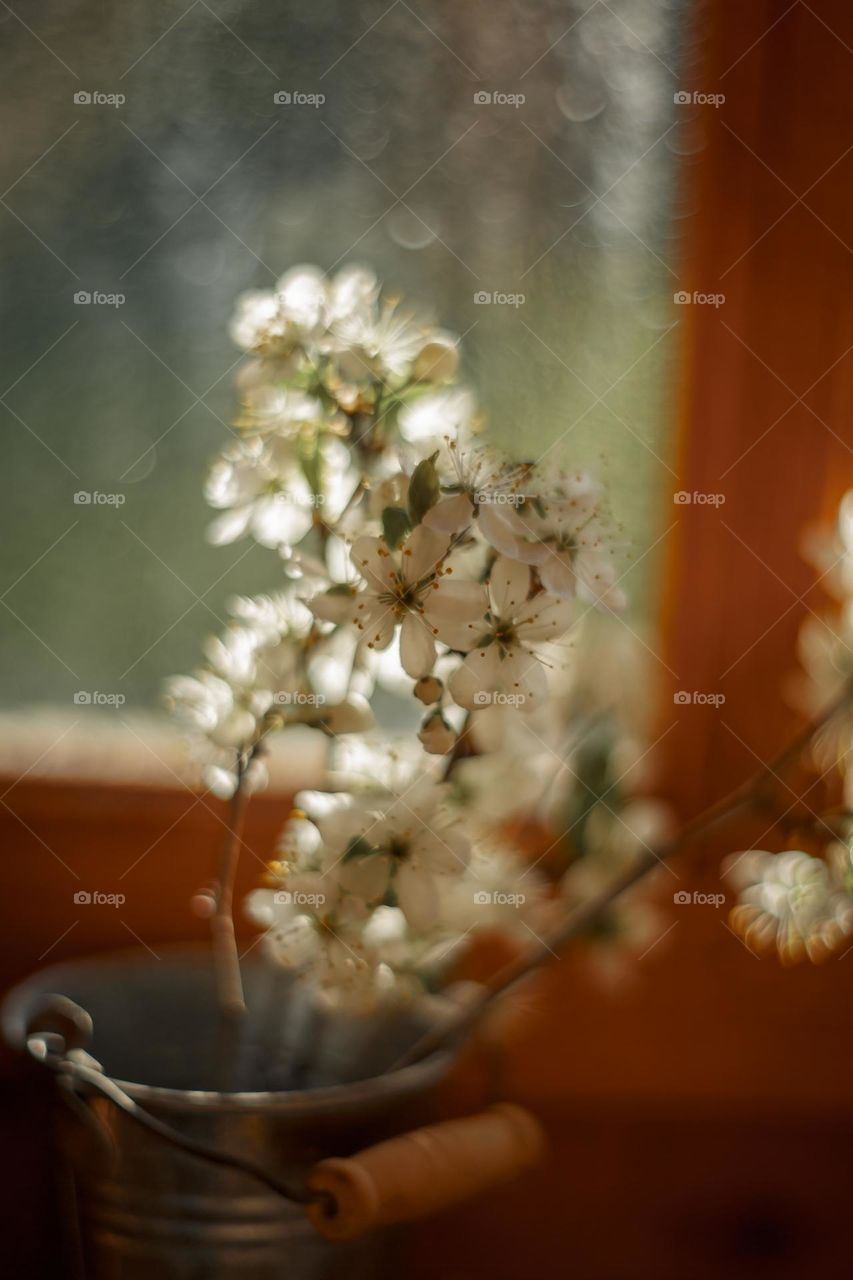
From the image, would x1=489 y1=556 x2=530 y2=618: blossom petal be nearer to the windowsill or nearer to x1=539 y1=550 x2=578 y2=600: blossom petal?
x1=539 y1=550 x2=578 y2=600: blossom petal

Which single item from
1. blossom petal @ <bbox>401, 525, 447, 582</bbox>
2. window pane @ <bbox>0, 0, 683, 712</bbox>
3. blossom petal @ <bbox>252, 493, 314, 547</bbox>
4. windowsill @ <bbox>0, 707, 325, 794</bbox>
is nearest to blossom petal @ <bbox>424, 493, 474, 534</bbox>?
blossom petal @ <bbox>401, 525, 447, 582</bbox>

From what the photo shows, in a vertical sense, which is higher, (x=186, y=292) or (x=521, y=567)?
(x=186, y=292)

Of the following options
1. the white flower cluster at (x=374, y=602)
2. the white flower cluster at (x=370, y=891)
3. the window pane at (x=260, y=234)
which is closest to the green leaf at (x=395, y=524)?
the white flower cluster at (x=374, y=602)

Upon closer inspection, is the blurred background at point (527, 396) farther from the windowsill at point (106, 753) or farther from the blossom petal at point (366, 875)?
the blossom petal at point (366, 875)

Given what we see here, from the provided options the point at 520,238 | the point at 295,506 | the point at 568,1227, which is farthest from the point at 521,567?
the point at 568,1227

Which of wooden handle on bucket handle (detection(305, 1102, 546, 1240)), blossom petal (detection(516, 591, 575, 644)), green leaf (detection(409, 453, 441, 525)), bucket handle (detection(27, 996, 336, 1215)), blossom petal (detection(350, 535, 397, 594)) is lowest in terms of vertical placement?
wooden handle on bucket handle (detection(305, 1102, 546, 1240))

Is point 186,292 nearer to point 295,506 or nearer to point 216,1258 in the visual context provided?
point 295,506
